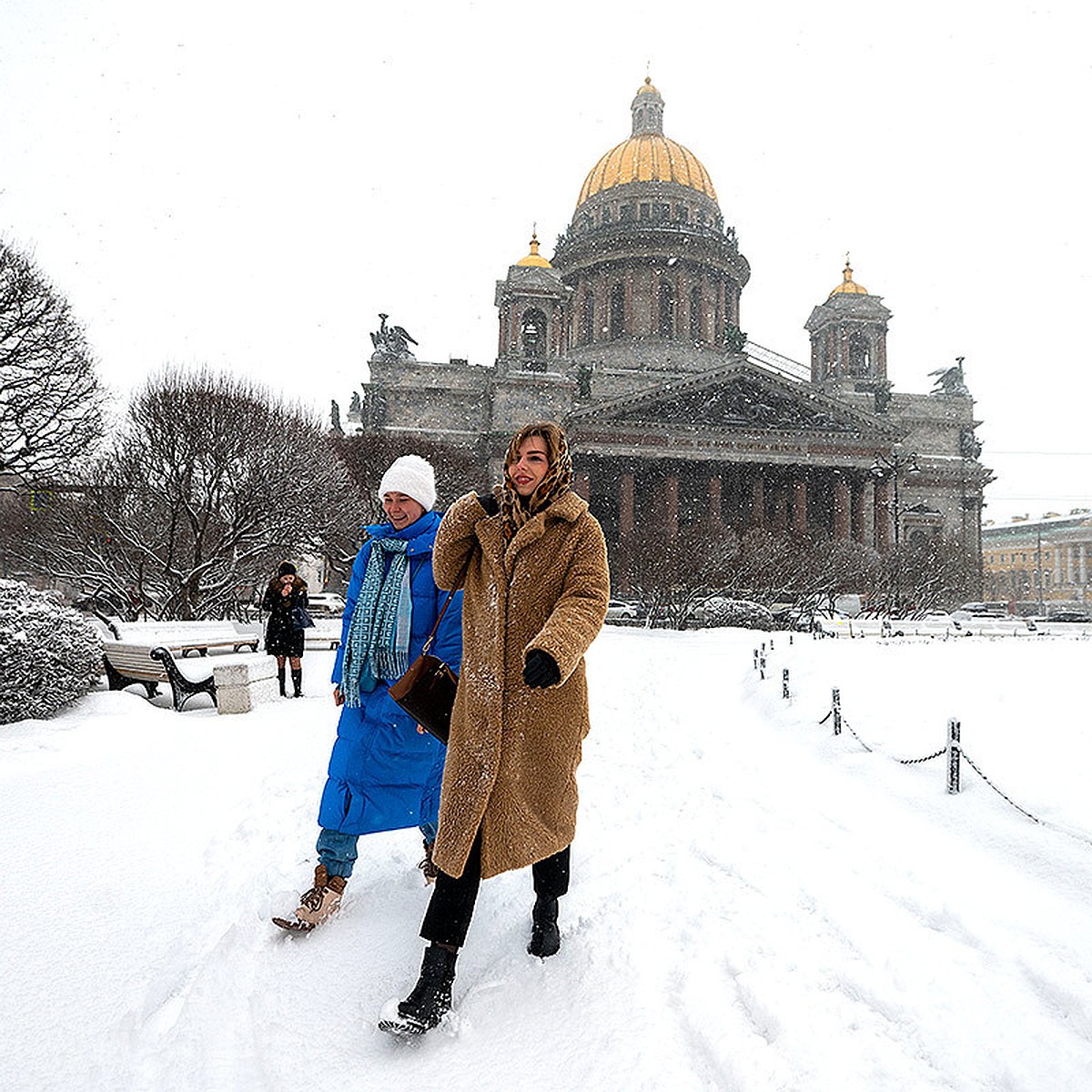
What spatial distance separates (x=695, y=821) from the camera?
16.3 feet

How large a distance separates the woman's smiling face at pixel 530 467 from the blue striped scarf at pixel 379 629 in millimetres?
864

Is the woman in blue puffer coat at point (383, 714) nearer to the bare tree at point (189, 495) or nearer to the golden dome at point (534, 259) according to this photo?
the bare tree at point (189, 495)

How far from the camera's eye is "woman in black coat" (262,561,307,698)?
32.0 feet

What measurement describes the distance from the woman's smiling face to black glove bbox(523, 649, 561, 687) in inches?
26.6

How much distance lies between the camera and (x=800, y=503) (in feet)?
136

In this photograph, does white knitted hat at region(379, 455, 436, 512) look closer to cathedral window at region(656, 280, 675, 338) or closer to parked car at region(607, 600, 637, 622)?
parked car at region(607, 600, 637, 622)

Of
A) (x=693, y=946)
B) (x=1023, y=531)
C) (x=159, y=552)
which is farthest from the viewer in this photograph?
(x=1023, y=531)

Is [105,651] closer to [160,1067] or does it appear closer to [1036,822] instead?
[160,1067]

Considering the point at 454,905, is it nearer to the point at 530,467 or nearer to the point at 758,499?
the point at 530,467

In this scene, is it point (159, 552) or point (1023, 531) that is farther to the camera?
point (1023, 531)

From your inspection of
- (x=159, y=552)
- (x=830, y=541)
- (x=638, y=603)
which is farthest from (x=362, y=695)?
(x=830, y=541)

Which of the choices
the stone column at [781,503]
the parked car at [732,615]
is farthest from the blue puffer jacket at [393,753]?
the stone column at [781,503]

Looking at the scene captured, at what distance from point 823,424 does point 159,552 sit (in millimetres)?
31436

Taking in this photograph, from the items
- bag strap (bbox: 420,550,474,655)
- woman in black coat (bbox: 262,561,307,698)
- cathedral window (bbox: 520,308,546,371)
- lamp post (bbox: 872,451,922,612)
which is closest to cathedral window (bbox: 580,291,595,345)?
cathedral window (bbox: 520,308,546,371)
